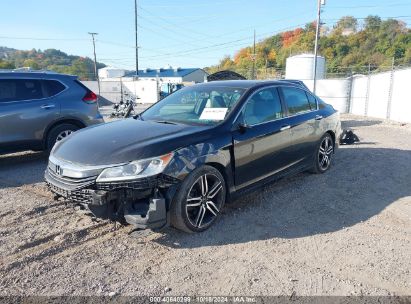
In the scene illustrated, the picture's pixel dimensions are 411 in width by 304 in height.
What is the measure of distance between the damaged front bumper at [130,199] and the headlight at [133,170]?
0.15 feet

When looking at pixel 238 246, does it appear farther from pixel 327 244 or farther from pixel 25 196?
pixel 25 196

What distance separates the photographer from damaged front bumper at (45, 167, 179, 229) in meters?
3.31

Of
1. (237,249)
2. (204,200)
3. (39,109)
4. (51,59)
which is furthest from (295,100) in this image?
(51,59)

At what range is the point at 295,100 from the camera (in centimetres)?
543

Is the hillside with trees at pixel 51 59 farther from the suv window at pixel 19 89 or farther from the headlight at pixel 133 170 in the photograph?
the headlight at pixel 133 170

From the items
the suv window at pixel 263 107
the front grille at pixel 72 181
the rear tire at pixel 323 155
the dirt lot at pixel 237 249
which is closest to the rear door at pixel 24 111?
the dirt lot at pixel 237 249

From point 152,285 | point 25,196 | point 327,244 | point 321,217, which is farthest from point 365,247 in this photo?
point 25,196

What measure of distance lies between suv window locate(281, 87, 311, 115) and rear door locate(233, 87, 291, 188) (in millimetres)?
234

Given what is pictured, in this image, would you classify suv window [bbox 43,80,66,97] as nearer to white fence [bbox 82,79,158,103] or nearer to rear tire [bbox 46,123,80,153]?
rear tire [bbox 46,123,80,153]

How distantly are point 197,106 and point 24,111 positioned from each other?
375 cm

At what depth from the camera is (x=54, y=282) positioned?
300cm

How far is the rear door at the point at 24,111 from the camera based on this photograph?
648cm

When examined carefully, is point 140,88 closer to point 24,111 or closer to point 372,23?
point 24,111

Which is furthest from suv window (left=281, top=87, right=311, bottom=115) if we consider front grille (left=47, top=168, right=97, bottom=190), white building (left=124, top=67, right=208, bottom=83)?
white building (left=124, top=67, right=208, bottom=83)
